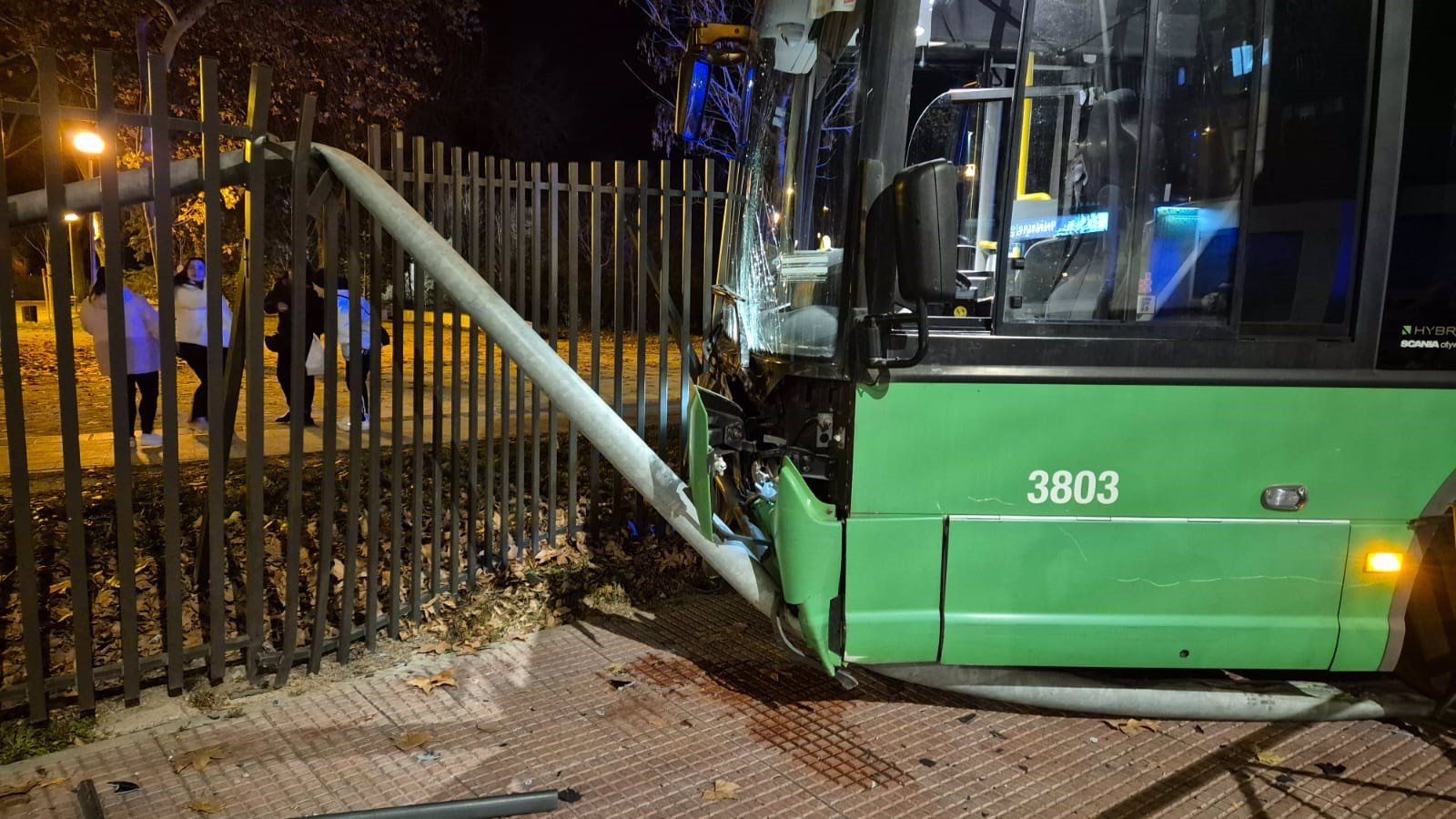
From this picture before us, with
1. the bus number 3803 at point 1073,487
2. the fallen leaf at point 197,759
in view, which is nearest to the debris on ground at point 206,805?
the fallen leaf at point 197,759

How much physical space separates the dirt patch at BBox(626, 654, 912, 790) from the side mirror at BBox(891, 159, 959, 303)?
1.92 metres

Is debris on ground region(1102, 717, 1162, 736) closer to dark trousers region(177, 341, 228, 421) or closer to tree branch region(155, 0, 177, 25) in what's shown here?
dark trousers region(177, 341, 228, 421)

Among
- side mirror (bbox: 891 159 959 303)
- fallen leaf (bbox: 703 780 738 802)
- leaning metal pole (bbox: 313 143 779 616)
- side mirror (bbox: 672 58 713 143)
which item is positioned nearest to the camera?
side mirror (bbox: 891 159 959 303)

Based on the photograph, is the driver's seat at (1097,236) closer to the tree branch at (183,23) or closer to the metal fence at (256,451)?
the metal fence at (256,451)

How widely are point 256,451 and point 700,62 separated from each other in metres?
3.08

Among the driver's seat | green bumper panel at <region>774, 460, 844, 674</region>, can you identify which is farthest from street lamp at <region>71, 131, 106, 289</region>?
the driver's seat

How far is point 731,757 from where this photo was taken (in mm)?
3699

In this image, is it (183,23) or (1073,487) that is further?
(183,23)

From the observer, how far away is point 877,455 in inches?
137

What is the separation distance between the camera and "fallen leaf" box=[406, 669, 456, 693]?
4.25 m

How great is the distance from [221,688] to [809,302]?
10.6 feet

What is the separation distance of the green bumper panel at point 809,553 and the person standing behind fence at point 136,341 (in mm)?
5826

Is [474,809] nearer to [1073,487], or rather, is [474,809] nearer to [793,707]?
[793,707]

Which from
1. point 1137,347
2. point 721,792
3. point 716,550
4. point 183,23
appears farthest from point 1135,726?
point 183,23
